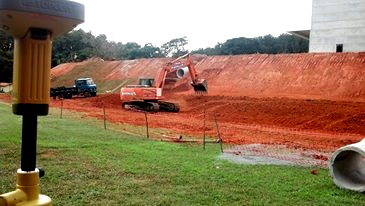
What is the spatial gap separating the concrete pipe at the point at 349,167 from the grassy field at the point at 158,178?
200 mm

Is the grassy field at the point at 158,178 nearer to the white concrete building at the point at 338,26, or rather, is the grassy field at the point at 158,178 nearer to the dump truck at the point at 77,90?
the dump truck at the point at 77,90

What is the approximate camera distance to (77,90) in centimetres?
3772

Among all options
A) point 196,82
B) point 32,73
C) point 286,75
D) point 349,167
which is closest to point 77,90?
point 196,82

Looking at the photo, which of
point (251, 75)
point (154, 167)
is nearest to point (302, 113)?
point (251, 75)

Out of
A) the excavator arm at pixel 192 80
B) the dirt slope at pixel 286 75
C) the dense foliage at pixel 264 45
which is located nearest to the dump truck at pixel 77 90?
the dirt slope at pixel 286 75

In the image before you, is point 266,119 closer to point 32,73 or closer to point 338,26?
point 338,26

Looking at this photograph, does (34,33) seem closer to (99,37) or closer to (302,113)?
(302,113)

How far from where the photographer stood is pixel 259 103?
90.3 feet

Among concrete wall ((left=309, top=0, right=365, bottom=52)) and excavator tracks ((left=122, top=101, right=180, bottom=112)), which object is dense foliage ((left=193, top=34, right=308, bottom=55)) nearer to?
concrete wall ((left=309, top=0, right=365, bottom=52))

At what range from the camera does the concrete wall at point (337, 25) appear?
40312 mm

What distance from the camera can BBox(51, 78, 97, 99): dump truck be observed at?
37.1 meters

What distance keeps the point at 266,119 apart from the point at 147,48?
48065 millimetres

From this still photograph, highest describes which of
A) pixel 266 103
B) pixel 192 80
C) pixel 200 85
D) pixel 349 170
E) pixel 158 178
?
pixel 192 80

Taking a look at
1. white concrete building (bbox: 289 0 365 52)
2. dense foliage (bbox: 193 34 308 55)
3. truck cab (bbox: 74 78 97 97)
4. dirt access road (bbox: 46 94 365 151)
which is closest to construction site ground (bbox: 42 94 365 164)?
dirt access road (bbox: 46 94 365 151)
